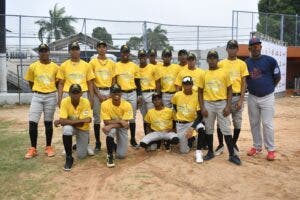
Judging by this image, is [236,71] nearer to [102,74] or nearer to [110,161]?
[102,74]

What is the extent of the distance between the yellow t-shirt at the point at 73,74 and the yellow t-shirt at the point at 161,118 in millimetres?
1387

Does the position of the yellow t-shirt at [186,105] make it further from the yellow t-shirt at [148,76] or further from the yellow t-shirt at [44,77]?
the yellow t-shirt at [44,77]

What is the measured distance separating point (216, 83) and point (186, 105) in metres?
0.93

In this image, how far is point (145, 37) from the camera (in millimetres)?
17859

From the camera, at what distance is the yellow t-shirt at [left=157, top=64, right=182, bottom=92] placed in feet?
27.9

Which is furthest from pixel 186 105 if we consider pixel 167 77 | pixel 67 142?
pixel 67 142

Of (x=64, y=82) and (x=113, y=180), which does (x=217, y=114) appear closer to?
(x=113, y=180)

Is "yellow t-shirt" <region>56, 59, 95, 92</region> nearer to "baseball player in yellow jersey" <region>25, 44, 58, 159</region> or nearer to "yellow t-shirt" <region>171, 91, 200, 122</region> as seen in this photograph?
"baseball player in yellow jersey" <region>25, 44, 58, 159</region>

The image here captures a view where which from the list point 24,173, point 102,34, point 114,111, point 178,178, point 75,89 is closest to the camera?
point 178,178

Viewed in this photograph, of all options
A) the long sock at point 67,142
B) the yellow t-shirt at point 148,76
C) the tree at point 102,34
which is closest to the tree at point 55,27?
the tree at point 102,34

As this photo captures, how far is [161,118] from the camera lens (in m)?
8.31

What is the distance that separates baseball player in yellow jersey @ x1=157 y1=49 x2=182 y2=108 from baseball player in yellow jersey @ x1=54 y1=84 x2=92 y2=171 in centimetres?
175

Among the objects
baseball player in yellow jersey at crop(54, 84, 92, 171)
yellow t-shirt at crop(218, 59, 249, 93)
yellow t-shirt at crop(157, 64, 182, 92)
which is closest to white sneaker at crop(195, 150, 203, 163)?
yellow t-shirt at crop(218, 59, 249, 93)

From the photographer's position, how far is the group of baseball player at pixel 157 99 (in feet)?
24.2
